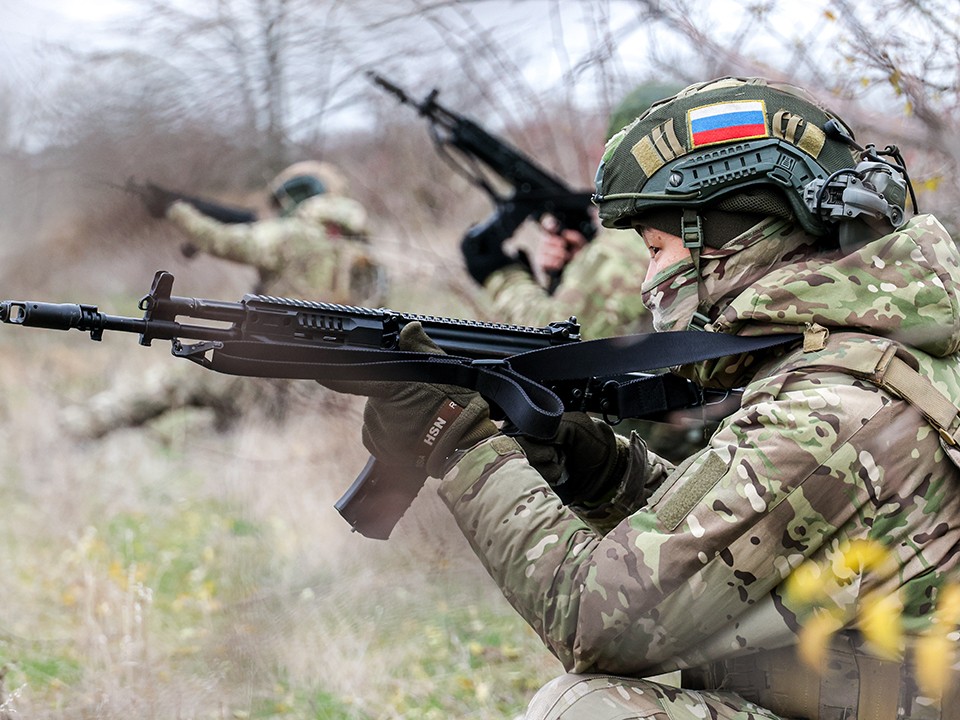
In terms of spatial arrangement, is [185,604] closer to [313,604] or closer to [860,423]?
[313,604]

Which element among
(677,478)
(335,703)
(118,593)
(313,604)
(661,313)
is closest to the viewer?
(677,478)

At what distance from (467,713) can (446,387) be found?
81.4 inches

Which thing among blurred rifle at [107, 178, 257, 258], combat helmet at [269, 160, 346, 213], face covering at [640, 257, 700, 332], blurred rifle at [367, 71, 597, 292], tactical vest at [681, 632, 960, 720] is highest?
combat helmet at [269, 160, 346, 213]

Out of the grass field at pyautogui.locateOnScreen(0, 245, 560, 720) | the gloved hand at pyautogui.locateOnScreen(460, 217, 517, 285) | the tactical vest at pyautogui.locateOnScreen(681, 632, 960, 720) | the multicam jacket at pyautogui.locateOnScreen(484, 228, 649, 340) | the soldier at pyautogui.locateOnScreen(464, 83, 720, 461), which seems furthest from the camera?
the gloved hand at pyautogui.locateOnScreen(460, 217, 517, 285)

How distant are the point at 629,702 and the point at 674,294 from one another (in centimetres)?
84

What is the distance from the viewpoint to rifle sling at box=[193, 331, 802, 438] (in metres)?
2.19

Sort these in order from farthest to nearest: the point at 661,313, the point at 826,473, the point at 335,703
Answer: the point at 335,703 → the point at 661,313 → the point at 826,473

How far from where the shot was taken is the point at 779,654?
2041 mm

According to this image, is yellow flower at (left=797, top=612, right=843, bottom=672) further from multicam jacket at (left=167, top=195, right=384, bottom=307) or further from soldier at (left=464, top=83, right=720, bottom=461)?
multicam jacket at (left=167, top=195, right=384, bottom=307)

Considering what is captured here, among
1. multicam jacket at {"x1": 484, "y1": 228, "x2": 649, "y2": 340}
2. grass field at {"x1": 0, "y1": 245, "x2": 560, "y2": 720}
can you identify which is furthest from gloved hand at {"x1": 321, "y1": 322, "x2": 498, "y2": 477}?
multicam jacket at {"x1": 484, "y1": 228, "x2": 649, "y2": 340}

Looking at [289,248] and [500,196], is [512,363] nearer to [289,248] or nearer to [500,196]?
[500,196]

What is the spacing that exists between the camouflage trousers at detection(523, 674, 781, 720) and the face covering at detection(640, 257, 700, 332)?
76 cm

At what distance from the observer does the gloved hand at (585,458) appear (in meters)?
2.60

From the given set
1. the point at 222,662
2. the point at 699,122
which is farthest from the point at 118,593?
the point at 699,122
